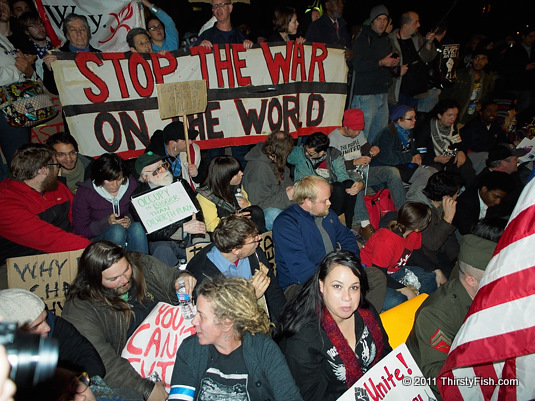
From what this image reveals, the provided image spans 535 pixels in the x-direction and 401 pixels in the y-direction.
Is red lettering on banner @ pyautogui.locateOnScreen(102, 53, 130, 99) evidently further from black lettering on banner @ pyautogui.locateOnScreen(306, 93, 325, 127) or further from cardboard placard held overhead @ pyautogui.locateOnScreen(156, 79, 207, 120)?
black lettering on banner @ pyautogui.locateOnScreen(306, 93, 325, 127)

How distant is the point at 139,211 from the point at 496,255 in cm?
322

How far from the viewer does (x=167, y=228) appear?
13.3ft

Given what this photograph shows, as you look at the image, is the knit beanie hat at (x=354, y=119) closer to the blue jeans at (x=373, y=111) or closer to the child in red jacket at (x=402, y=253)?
the blue jeans at (x=373, y=111)

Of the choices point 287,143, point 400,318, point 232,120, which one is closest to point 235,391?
point 400,318

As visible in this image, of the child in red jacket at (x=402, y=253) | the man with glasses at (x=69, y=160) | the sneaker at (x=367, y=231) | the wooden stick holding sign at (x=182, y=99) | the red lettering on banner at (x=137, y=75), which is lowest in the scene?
the sneaker at (x=367, y=231)

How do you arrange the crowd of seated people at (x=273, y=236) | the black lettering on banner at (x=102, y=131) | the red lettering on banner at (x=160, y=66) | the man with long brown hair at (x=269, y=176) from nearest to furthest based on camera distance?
the crowd of seated people at (x=273, y=236) → the man with long brown hair at (x=269, y=176) → the black lettering on banner at (x=102, y=131) → the red lettering on banner at (x=160, y=66)

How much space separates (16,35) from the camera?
4.95 m

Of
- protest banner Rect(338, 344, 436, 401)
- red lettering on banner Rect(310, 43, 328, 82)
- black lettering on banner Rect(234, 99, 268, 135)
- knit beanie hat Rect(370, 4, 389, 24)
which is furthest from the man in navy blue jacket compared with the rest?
knit beanie hat Rect(370, 4, 389, 24)

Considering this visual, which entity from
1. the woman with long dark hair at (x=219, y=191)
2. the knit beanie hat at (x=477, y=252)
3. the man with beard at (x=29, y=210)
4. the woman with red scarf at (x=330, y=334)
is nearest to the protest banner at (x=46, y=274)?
the man with beard at (x=29, y=210)

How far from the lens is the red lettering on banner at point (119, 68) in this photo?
509cm

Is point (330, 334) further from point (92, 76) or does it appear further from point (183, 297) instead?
point (92, 76)

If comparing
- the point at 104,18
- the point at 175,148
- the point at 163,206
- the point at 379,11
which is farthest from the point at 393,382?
the point at 379,11

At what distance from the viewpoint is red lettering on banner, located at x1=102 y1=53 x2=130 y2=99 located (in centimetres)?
509

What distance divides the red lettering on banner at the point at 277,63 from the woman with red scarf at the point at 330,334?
433 centimetres
